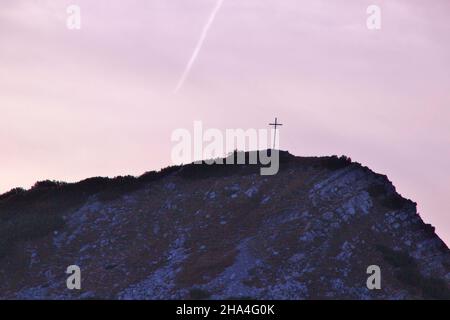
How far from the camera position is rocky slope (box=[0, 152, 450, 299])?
1991 inches

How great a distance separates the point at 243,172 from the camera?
64.6 m

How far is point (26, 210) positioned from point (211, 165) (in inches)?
571

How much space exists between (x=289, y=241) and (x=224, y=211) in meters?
7.41

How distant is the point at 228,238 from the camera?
56.1 metres

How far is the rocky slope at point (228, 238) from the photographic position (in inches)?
1991

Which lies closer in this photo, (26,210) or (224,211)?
(224,211)

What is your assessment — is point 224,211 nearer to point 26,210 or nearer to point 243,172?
point 243,172

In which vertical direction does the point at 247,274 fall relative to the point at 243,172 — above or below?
below

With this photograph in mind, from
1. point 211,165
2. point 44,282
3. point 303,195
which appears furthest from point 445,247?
point 44,282

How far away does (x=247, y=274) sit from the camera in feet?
166
